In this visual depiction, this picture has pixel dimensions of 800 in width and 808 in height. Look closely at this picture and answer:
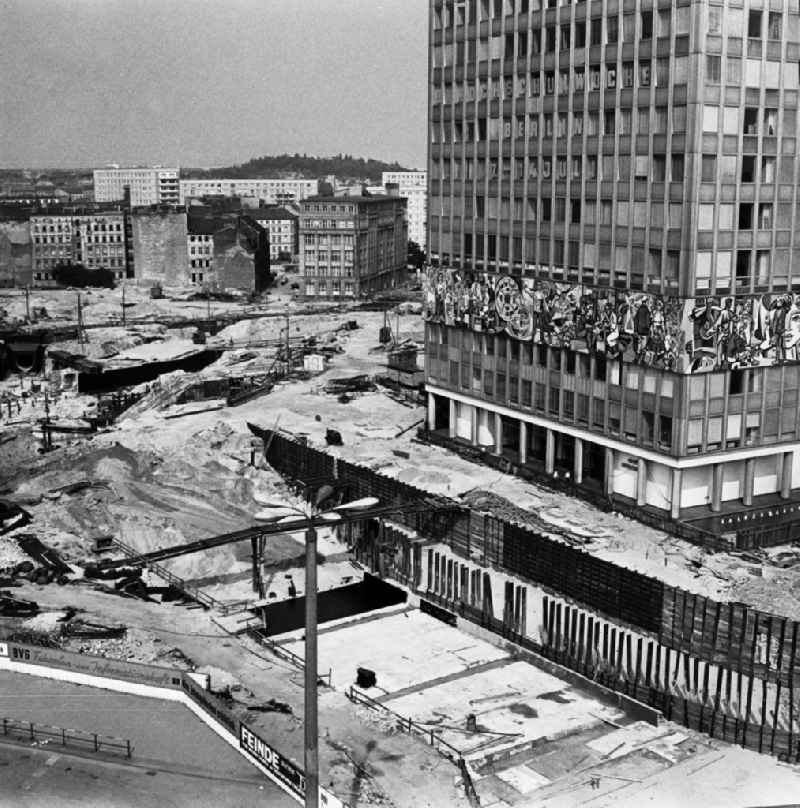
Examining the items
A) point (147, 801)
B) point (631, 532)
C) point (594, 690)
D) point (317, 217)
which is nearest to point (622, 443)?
point (631, 532)

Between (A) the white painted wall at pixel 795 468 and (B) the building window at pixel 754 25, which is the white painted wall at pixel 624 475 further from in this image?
(B) the building window at pixel 754 25

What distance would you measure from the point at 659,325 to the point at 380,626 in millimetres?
21618

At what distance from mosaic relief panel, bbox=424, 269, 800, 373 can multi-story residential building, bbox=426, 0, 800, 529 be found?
0.36 feet

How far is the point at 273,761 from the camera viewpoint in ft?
123

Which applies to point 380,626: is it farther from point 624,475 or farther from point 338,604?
point 624,475

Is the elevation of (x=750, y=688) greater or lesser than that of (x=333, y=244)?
lesser

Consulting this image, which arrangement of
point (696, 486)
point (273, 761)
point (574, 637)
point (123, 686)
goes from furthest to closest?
point (696, 486), point (574, 637), point (123, 686), point (273, 761)

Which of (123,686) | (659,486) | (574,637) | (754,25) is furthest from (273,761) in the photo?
(754,25)

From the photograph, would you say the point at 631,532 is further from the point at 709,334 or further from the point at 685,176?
the point at 685,176

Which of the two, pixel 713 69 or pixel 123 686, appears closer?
pixel 123 686

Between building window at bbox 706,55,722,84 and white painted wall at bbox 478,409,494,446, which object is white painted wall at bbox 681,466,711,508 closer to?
white painted wall at bbox 478,409,494,446

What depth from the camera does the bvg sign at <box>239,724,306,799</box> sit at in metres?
35.9

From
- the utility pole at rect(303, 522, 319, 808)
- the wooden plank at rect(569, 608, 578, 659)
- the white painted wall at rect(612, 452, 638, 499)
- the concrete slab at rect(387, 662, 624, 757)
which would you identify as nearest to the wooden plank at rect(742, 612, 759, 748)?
the concrete slab at rect(387, 662, 624, 757)

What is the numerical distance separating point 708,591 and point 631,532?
9027mm
